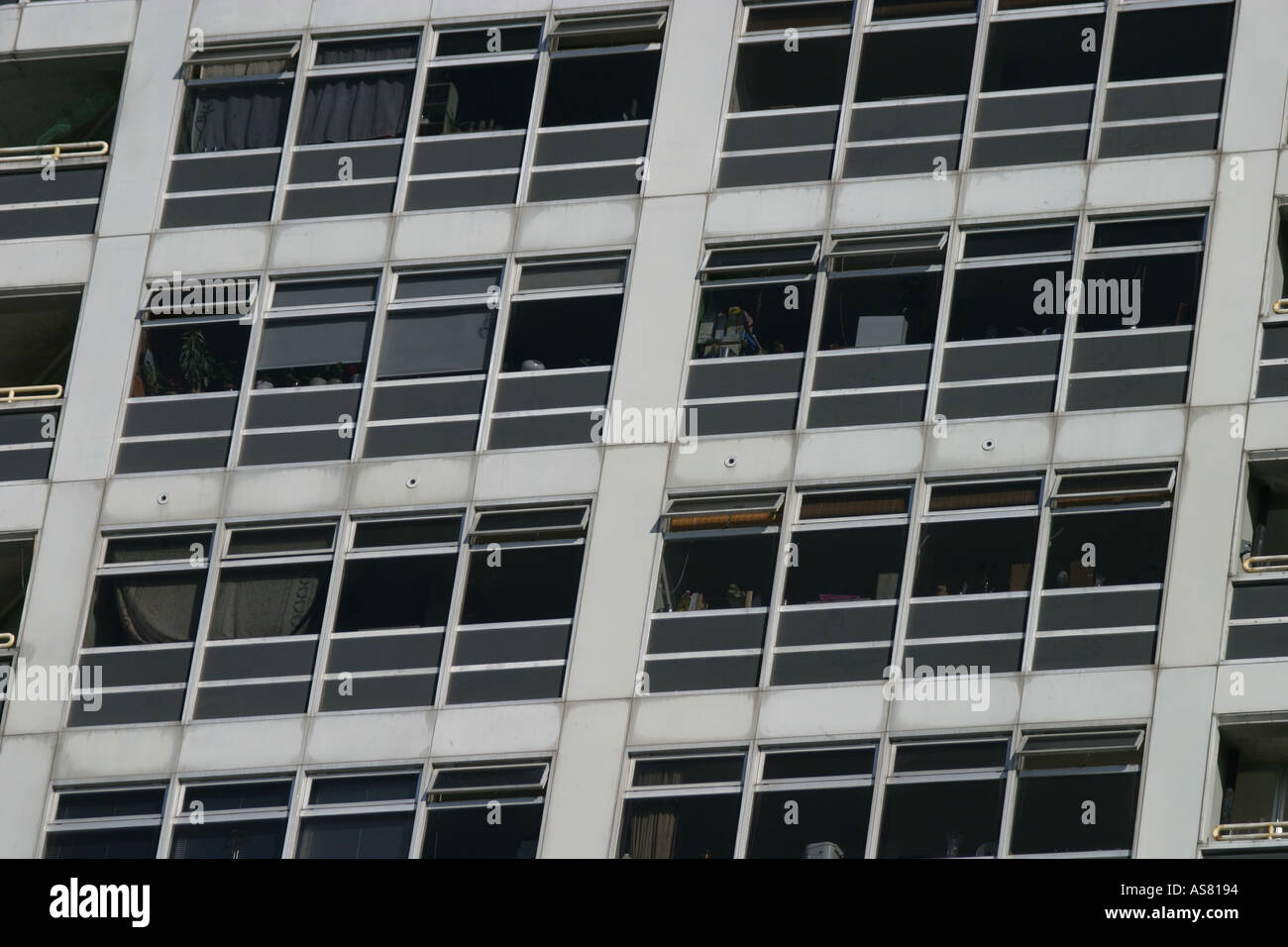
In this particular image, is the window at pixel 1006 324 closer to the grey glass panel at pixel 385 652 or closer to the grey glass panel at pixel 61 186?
the grey glass panel at pixel 385 652

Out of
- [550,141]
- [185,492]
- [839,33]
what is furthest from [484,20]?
[185,492]

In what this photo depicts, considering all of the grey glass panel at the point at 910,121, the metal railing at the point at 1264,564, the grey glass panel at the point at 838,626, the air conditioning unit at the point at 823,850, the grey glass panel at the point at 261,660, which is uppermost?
the grey glass panel at the point at 910,121

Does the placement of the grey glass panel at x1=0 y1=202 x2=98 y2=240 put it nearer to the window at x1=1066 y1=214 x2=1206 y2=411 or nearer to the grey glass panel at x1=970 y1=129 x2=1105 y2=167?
the grey glass panel at x1=970 y1=129 x2=1105 y2=167

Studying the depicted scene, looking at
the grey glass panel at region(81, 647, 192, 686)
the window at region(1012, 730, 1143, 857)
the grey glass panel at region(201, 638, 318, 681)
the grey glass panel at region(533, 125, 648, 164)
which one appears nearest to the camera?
the window at region(1012, 730, 1143, 857)

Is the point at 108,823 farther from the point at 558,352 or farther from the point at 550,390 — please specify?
the point at 558,352

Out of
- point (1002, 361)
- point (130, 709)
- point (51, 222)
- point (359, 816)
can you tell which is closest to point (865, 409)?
point (1002, 361)

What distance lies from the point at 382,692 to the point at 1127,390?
899cm

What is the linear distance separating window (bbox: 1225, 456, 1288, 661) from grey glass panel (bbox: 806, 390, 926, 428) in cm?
381

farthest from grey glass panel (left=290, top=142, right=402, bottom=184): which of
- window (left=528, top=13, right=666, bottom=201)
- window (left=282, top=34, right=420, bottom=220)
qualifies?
window (left=528, top=13, right=666, bottom=201)

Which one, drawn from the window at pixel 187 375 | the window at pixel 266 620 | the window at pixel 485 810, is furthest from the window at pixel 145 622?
the window at pixel 485 810

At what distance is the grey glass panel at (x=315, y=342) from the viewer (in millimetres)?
33562

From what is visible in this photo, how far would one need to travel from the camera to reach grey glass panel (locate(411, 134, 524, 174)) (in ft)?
112

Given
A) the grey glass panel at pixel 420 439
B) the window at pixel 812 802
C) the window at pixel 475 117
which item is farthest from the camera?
the window at pixel 475 117

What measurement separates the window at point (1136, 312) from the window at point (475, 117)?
7.22 meters
